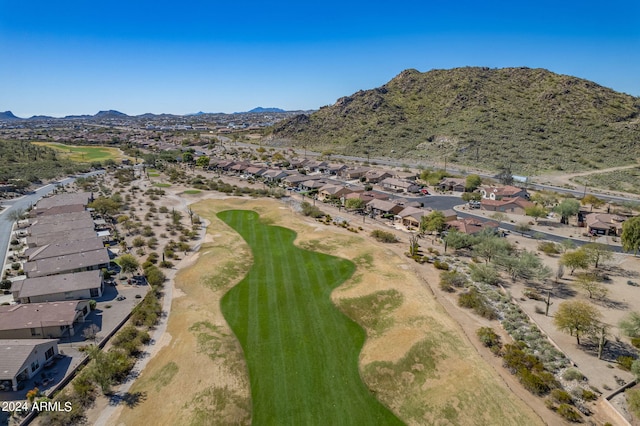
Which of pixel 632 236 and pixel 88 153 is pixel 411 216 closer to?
pixel 632 236

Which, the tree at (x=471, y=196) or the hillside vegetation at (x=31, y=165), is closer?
the tree at (x=471, y=196)

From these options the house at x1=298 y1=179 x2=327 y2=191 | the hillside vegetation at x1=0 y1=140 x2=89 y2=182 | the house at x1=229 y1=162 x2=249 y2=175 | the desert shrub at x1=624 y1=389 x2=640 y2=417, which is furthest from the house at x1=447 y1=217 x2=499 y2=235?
the hillside vegetation at x1=0 y1=140 x2=89 y2=182

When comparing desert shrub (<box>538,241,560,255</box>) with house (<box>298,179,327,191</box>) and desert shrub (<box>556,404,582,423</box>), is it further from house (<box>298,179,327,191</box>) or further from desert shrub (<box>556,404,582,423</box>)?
house (<box>298,179,327,191</box>)

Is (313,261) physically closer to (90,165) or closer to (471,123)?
(90,165)

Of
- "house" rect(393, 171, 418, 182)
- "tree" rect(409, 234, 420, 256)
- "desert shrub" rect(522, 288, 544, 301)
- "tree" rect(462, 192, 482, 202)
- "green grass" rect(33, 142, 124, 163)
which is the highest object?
"green grass" rect(33, 142, 124, 163)

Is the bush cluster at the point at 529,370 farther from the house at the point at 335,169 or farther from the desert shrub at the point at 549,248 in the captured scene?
the house at the point at 335,169

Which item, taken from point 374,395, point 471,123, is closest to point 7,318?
point 374,395

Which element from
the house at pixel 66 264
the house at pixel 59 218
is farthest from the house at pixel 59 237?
the house at pixel 66 264
